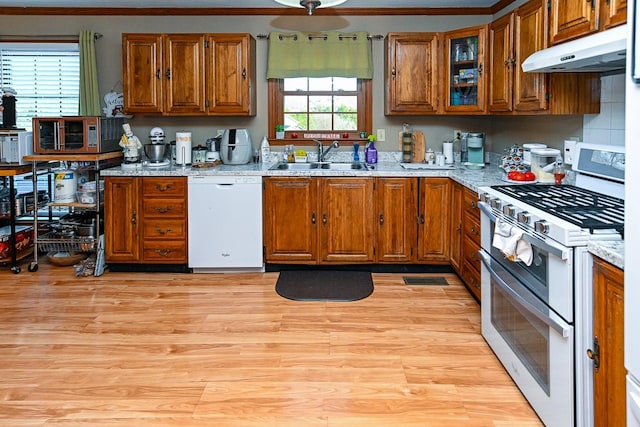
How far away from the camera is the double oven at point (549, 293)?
1958 mm

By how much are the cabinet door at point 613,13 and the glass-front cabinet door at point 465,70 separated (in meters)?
1.96

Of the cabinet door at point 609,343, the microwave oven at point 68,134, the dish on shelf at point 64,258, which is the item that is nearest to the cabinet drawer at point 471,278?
the cabinet door at point 609,343

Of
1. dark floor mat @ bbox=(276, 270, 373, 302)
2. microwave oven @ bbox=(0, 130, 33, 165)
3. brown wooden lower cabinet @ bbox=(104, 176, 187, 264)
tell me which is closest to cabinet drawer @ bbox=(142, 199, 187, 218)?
brown wooden lower cabinet @ bbox=(104, 176, 187, 264)

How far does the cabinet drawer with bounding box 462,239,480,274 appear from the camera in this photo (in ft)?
12.5

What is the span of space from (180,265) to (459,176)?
2326 millimetres

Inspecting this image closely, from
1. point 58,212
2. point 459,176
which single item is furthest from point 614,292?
point 58,212

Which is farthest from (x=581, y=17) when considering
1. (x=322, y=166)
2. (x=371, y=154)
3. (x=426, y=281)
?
(x=322, y=166)

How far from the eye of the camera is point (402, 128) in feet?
17.3

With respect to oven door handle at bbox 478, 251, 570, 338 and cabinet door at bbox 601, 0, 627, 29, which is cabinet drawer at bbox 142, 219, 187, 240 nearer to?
oven door handle at bbox 478, 251, 570, 338

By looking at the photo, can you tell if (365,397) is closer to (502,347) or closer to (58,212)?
(502,347)

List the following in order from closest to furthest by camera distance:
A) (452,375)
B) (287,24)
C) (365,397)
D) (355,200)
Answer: (365,397) → (452,375) → (355,200) → (287,24)

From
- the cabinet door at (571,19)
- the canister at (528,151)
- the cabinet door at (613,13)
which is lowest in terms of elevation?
the canister at (528,151)

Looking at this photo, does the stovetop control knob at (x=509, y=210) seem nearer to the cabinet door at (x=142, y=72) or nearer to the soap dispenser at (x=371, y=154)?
the soap dispenser at (x=371, y=154)

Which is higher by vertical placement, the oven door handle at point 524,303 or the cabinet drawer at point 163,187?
the cabinet drawer at point 163,187
